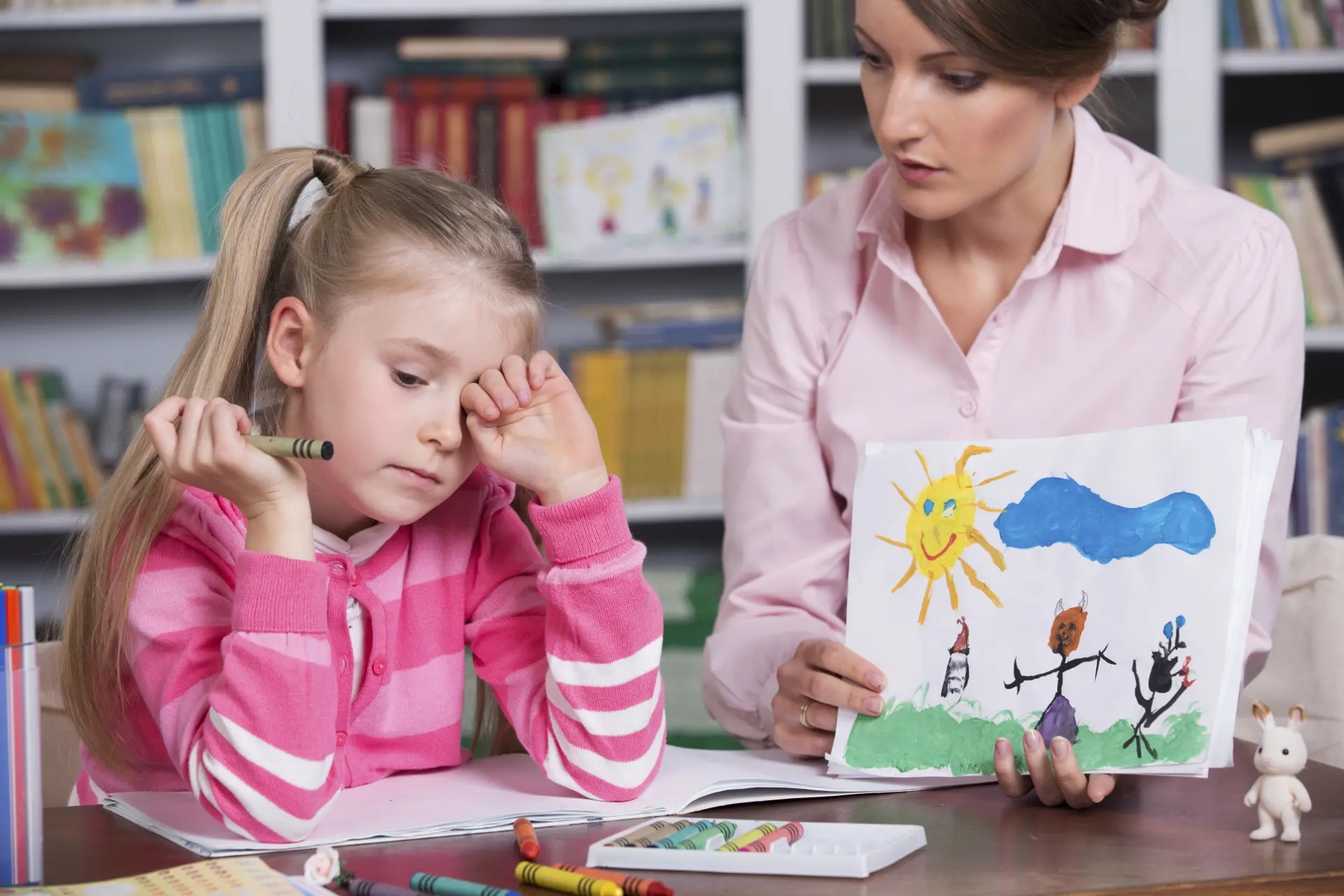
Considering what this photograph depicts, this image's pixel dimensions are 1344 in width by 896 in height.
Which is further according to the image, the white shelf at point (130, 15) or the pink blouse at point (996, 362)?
the white shelf at point (130, 15)

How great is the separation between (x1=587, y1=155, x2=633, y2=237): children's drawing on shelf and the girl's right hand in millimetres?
1824

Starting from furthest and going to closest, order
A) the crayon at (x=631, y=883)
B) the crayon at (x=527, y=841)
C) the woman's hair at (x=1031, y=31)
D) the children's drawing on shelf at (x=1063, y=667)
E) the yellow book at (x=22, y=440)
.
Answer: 1. the yellow book at (x=22, y=440)
2. the woman's hair at (x=1031, y=31)
3. the children's drawing on shelf at (x=1063, y=667)
4. the crayon at (x=527, y=841)
5. the crayon at (x=631, y=883)

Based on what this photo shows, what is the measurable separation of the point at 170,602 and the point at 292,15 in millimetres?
1910

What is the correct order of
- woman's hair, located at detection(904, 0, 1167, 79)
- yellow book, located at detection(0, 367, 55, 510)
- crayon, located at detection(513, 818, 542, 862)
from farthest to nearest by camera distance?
yellow book, located at detection(0, 367, 55, 510)
woman's hair, located at detection(904, 0, 1167, 79)
crayon, located at detection(513, 818, 542, 862)

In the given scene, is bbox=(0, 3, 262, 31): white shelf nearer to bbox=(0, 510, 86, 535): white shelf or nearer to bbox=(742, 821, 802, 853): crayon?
bbox=(0, 510, 86, 535): white shelf

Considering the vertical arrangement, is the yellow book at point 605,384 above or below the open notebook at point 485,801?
above

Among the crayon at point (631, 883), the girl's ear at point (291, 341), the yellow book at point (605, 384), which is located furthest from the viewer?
the yellow book at point (605, 384)

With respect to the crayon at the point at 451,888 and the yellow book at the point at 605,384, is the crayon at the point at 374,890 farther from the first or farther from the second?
the yellow book at the point at 605,384

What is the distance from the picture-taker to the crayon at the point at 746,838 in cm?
85

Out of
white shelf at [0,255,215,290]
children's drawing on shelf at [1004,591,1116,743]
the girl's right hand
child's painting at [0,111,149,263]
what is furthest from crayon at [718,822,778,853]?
child's painting at [0,111,149,263]

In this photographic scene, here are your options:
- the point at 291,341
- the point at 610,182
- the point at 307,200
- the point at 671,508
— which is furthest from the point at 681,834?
the point at 610,182

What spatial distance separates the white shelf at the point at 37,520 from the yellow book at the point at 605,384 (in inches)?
37.4

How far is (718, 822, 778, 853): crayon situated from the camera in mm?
846

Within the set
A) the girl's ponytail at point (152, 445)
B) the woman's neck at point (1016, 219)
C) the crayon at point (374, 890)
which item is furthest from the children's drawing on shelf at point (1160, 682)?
the girl's ponytail at point (152, 445)
